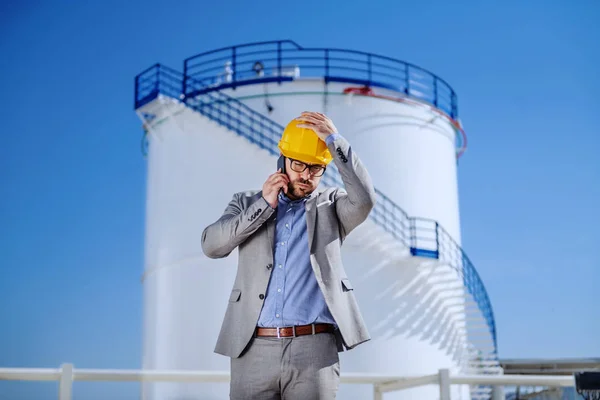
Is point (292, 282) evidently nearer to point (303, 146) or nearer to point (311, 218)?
point (311, 218)

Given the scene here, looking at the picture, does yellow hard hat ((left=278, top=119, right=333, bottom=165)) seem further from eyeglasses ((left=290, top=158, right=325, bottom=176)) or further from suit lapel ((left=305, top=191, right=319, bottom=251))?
suit lapel ((left=305, top=191, right=319, bottom=251))

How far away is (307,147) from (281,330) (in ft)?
2.78

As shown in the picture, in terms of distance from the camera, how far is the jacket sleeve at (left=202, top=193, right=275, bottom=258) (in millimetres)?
3314

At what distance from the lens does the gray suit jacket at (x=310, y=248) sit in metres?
3.31

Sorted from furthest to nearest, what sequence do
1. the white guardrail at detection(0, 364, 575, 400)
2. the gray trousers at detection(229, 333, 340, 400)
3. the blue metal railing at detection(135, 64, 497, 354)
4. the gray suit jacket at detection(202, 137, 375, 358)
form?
the blue metal railing at detection(135, 64, 497, 354) → the white guardrail at detection(0, 364, 575, 400) → the gray suit jacket at detection(202, 137, 375, 358) → the gray trousers at detection(229, 333, 340, 400)

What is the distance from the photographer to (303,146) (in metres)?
3.41

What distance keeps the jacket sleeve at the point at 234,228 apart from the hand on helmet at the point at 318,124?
403mm

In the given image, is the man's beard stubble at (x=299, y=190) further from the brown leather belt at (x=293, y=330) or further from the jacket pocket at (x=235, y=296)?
the brown leather belt at (x=293, y=330)

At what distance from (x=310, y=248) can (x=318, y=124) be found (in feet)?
1.92

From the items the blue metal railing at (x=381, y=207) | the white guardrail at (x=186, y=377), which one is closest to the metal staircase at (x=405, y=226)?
the blue metal railing at (x=381, y=207)

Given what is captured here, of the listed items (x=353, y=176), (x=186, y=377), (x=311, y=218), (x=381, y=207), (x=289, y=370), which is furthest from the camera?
(x=381, y=207)

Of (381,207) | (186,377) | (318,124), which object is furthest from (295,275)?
(381,207)

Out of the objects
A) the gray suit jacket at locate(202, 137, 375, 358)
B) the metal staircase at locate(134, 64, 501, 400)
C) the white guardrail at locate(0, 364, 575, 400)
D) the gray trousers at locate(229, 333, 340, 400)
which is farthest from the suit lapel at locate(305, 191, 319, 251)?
the metal staircase at locate(134, 64, 501, 400)

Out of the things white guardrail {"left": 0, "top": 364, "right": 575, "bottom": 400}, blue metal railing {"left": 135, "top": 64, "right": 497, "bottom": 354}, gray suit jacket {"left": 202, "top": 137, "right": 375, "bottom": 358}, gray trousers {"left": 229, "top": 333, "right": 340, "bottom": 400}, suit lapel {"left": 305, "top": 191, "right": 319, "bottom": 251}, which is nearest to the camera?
gray trousers {"left": 229, "top": 333, "right": 340, "bottom": 400}
